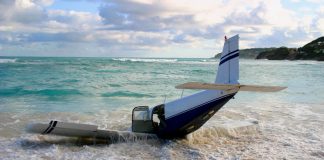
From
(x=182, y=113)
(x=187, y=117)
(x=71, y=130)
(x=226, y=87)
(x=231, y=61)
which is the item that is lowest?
(x=71, y=130)

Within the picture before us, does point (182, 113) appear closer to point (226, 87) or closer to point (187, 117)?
point (187, 117)

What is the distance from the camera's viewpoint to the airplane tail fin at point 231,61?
1041 cm

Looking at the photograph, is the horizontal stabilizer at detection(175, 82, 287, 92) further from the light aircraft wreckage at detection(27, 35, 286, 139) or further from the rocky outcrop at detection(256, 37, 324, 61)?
the rocky outcrop at detection(256, 37, 324, 61)

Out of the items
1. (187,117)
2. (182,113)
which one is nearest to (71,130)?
(182,113)

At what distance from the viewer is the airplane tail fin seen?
34.1ft

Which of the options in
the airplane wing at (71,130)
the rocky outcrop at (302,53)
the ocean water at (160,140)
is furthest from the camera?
the rocky outcrop at (302,53)

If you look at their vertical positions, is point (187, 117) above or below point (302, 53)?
below

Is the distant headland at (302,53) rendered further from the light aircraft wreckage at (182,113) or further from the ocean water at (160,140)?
the light aircraft wreckage at (182,113)

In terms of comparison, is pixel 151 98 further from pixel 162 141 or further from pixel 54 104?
pixel 162 141

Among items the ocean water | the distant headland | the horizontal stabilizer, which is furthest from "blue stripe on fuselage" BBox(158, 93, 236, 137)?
the distant headland

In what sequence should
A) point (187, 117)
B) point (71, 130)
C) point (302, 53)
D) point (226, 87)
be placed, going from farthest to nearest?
point (302, 53), point (71, 130), point (187, 117), point (226, 87)

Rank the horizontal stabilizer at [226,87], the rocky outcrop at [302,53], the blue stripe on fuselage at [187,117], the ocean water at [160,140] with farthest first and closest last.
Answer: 1. the rocky outcrop at [302,53]
2. the blue stripe on fuselage at [187,117]
3. the ocean water at [160,140]
4. the horizontal stabilizer at [226,87]

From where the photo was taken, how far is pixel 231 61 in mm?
10500

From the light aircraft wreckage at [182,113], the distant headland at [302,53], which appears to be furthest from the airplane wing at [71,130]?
the distant headland at [302,53]
